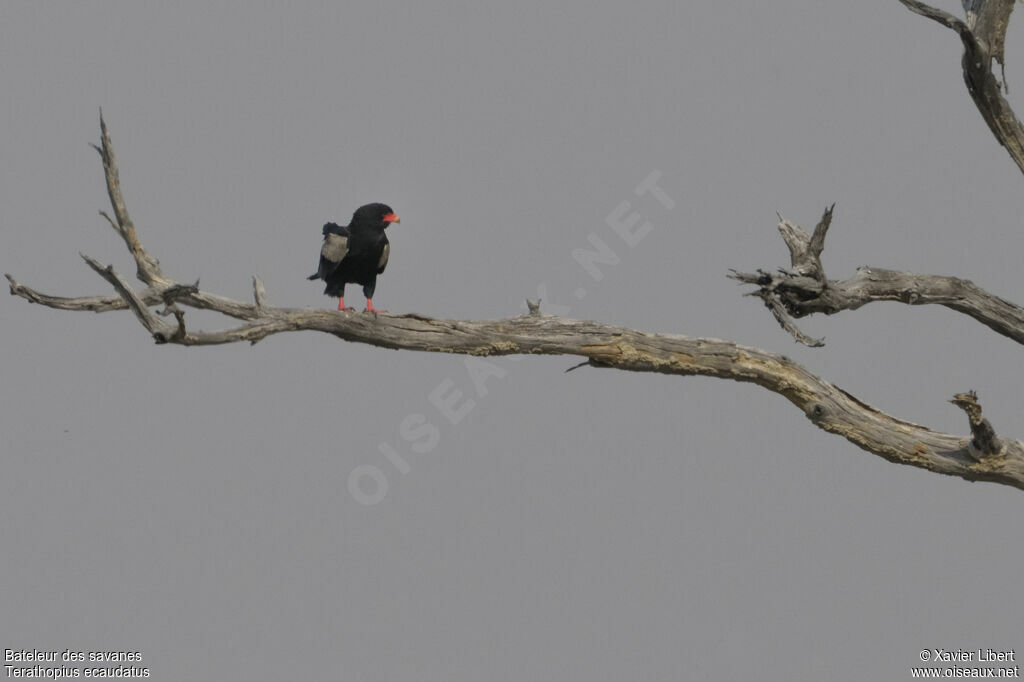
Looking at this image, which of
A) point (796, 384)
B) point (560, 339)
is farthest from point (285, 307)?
point (796, 384)

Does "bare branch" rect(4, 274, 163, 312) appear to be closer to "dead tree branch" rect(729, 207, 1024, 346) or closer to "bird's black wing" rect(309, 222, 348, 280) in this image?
"bird's black wing" rect(309, 222, 348, 280)

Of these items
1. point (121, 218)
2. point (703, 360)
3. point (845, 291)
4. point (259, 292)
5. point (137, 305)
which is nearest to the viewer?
point (137, 305)

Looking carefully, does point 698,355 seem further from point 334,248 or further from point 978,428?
point 334,248

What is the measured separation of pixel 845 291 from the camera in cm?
712

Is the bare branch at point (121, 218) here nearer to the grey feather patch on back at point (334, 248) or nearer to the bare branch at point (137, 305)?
the bare branch at point (137, 305)

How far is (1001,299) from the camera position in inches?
297

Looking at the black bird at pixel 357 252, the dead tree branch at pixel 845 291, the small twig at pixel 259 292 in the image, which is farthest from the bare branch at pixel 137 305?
the dead tree branch at pixel 845 291

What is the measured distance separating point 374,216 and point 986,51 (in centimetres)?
403

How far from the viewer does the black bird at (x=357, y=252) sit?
22.5 ft

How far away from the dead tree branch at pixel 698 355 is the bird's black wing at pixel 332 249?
16.4 inches

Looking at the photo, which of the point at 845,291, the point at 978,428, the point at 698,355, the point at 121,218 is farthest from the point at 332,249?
the point at 978,428

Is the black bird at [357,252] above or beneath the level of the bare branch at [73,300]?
above

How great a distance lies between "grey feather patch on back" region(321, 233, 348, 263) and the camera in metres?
6.82

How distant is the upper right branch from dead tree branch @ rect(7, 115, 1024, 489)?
1553 millimetres
